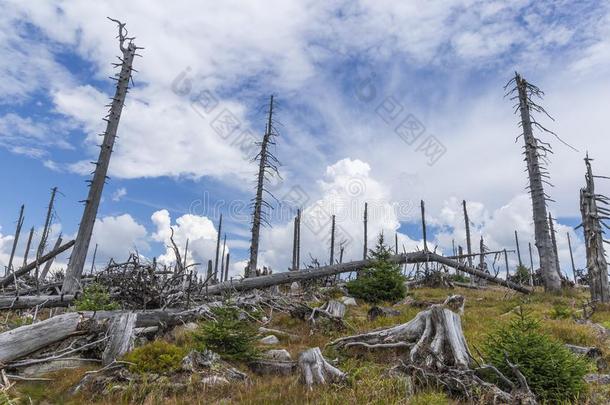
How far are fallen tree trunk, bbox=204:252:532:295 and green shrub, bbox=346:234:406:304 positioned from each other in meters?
0.50

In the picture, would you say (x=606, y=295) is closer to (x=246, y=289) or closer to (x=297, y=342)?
(x=297, y=342)

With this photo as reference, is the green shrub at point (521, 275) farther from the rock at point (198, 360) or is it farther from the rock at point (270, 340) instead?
the rock at point (198, 360)

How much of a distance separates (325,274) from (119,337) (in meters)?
12.5

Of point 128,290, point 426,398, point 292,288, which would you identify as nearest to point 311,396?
point 426,398

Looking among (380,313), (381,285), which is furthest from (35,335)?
(381,285)

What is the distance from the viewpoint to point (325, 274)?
19.5 meters

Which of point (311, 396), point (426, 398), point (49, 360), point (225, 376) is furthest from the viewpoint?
point (49, 360)

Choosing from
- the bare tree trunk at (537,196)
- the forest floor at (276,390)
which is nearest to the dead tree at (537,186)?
the bare tree trunk at (537,196)

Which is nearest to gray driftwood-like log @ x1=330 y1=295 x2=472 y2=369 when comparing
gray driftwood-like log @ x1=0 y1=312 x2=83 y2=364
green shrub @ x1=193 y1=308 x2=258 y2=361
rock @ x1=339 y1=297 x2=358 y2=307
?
green shrub @ x1=193 y1=308 x2=258 y2=361

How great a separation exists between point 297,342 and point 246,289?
733cm

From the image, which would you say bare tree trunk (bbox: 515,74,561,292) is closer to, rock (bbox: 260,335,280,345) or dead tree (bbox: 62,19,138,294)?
rock (bbox: 260,335,280,345)

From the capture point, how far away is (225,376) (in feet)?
22.3

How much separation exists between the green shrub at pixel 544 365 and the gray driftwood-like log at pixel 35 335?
7743 millimetres

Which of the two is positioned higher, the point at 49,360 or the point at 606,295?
the point at 606,295
